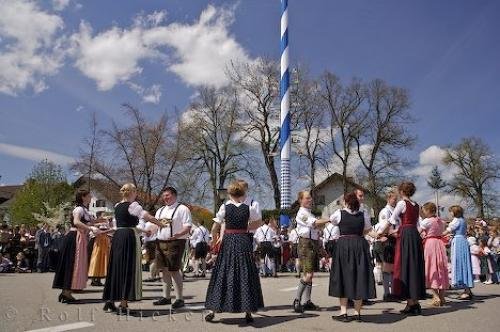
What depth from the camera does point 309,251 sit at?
24.7ft

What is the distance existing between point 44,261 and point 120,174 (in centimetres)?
2316

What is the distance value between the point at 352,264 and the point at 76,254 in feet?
16.2

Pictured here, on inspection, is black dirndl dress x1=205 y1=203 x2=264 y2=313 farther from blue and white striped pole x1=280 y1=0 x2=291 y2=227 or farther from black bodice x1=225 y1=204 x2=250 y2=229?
blue and white striped pole x1=280 y1=0 x2=291 y2=227

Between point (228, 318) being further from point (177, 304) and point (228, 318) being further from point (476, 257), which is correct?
point (476, 257)

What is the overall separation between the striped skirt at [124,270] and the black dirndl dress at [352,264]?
2.85 metres

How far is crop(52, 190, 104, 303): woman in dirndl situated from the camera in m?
8.34

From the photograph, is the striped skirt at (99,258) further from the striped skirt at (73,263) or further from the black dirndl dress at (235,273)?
the black dirndl dress at (235,273)

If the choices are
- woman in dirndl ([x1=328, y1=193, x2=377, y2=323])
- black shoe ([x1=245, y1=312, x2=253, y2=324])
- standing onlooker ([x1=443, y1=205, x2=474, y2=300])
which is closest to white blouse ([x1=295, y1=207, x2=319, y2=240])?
woman in dirndl ([x1=328, y1=193, x2=377, y2=323])


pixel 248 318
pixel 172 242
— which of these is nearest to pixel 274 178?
pixel 172 242

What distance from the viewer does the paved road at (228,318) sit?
6.09 metres

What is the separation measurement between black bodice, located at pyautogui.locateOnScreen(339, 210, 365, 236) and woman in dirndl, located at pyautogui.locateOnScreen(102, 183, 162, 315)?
2.70m

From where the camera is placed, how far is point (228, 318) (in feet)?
22.3

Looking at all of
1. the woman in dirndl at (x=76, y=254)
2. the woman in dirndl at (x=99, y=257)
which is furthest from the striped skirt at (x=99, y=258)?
the woman in dirndl at (x=76, y=254)

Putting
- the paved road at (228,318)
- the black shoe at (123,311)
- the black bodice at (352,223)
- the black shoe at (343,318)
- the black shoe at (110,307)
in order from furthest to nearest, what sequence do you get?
the black shoe at (110,307)
the black shoe at (123,311)
the black bodice at (352,223)
the black shoe at (343,318)
the paved road at (228,318)
